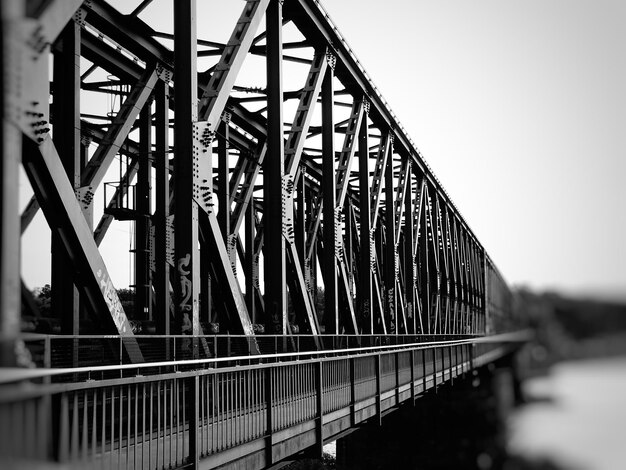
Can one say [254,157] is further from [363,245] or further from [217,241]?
[217,241]

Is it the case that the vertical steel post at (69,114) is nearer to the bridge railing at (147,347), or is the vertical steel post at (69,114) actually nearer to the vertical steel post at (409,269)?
the bridge railing at (147,347)

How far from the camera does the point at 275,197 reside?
56.2 feet

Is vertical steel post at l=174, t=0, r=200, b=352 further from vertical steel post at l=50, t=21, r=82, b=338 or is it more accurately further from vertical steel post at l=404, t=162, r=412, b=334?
vertical steel post at l=404, t=162, r=412, b=334

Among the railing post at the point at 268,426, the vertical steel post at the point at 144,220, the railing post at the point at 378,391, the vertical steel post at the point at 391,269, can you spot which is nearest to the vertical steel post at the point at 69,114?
the vertical steel post at the point at 144,220

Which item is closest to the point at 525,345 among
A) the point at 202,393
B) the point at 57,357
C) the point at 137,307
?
the point at 57,357

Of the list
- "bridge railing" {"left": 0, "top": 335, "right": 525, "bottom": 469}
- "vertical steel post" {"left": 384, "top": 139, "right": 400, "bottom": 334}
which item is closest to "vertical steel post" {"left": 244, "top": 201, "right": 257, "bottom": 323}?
"vertical steel post" {"left": 384, "top": 139, "right": 400, "bottom": 334}

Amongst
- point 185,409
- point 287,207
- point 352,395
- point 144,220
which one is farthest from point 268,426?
point 144,220

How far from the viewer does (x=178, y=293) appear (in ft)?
40.9

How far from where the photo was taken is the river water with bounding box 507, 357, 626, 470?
0.69 meters

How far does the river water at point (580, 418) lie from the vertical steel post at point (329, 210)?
853 inches

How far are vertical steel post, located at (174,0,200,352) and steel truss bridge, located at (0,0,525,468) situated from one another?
0.09 feet

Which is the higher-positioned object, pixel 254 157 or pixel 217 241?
pixel 254 157

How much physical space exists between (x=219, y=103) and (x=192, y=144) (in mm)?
1352

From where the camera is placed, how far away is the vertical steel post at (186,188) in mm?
12359
